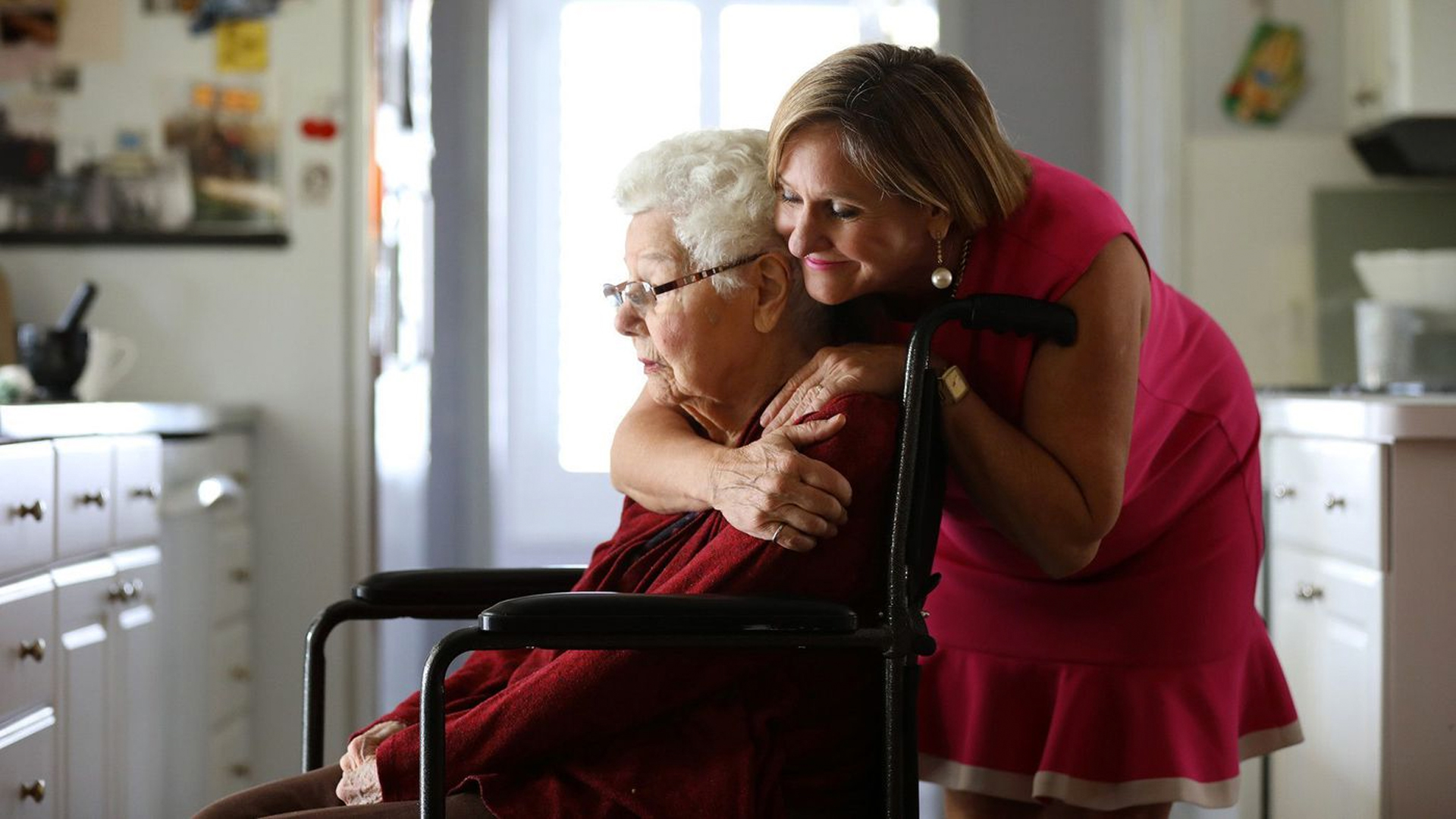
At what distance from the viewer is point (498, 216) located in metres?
4.42

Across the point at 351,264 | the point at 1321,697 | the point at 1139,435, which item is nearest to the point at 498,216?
the point at 351,264

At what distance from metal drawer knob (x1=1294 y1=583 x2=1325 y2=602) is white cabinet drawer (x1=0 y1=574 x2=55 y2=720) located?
1869 millimetres

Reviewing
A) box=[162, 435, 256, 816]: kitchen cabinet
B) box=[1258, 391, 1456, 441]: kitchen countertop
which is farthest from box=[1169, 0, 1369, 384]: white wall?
box=[162, 435, 256, 816]: kitchen cabinet

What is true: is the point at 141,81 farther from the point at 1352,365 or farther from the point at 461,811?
the point at 1352,365

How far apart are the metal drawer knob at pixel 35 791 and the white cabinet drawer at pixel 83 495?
310 mm

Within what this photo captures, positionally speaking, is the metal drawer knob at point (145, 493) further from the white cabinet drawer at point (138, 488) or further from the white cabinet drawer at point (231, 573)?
the white cabinet drawer at point (231, 573)

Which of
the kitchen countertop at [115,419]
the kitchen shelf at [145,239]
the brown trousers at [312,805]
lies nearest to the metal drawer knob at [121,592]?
the kitchen countertop at [115,419]

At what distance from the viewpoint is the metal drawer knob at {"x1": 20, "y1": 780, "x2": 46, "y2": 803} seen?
70.3 inches

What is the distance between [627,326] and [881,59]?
1.12ft

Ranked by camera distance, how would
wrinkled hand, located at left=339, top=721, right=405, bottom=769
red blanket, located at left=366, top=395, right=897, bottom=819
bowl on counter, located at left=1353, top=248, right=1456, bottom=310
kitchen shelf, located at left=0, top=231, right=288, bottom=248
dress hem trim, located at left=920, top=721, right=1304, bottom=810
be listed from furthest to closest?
bowl on counter, located at left=1353, top=248, right=1456, bottom=310 < kitchen shelf, located at left=0, top=231, right=288, bottom=248 < dress hem trim, located at left=920, top=721, right=1304, bottom=810 < wrinkled hand, located at left=339, top=721, right=405, bottom=769 < red blanket, located at left=366, top=395, right=897, bottom=819

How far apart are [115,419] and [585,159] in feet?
9.44

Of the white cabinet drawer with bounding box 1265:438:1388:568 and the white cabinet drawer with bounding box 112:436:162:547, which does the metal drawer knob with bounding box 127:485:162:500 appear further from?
the white cabinet drawer with bounding box 1265:438:1388:568

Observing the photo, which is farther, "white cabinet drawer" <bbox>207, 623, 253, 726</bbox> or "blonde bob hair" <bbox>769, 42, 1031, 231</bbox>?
"white cabinet drawer" <bbox>207, 623, 253, 726</bbox>

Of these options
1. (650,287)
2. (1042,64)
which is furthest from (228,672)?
(1042,64)
